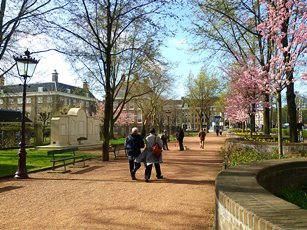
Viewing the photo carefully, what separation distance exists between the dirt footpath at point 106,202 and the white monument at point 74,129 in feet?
53.0

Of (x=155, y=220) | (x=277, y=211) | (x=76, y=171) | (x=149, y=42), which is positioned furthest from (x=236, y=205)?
(x=149, y=42)

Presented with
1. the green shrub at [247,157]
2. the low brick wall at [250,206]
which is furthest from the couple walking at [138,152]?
the low brick wall at [250,206]

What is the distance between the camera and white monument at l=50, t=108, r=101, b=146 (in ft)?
90.3

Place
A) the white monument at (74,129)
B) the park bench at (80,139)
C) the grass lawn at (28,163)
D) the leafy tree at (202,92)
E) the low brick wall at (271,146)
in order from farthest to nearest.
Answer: the leafy tree at (202,92), the park bench at (80,139), the white monument at (74,129), the grass lawn at (28,163), the low brick wall at (271,146)

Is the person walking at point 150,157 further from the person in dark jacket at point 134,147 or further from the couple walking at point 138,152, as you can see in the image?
the person in dark jacket at point 134,147

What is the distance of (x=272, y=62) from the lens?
1355 centimetres

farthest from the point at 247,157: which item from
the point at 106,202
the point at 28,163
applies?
the point at 28,163

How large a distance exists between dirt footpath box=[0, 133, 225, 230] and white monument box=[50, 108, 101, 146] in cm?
1616

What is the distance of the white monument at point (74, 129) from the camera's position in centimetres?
2753

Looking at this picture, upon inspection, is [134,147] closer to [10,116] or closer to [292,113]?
[292,113]

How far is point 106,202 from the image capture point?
7.59 m

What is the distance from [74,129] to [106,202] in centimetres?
2245

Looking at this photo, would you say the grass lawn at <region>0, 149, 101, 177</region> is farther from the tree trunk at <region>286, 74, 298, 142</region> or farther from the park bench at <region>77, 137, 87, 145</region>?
the tree trunk at <region>286, 74, 298, 142</region>

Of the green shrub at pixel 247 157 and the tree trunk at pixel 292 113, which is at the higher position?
the tree trunk at pixel 292 113
